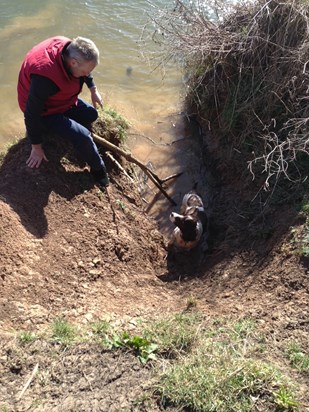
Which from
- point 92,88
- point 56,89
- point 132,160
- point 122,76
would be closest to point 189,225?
point 132,160

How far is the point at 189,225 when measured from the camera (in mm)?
5750

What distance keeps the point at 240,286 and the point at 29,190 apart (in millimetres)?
2353

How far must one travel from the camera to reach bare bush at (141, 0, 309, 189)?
542 cm

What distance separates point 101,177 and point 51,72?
4.78ft

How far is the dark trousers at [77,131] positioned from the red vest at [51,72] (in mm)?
121

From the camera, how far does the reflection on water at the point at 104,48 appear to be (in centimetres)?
820

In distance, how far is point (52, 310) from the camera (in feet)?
12.8

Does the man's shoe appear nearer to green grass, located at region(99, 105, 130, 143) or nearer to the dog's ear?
green grass, located at region(99, 105, 130, 143)

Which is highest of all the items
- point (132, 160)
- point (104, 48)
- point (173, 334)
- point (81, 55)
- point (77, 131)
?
point (81, 55)

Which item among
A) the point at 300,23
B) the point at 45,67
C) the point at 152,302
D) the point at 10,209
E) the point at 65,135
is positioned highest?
the point at 300,23

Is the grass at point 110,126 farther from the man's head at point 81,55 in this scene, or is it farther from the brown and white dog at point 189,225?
the man's head at point 81,55

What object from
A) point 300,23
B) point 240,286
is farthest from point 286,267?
point 300,23

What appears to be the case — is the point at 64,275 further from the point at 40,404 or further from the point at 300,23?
the point at 300,23

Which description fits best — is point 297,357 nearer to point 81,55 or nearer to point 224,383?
point 224,383
